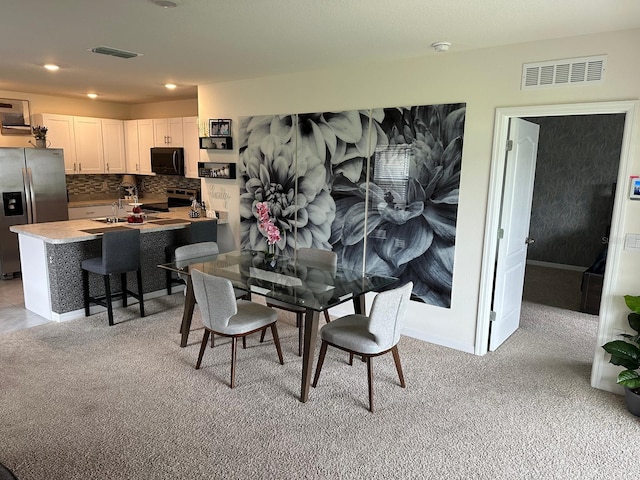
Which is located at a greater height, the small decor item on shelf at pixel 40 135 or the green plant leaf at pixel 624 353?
the small decor item on shelf at pixel 40 135

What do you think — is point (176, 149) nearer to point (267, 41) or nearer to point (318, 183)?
point (318, 183)

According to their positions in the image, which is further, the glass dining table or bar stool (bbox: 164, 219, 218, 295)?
bar stool (bbox: 164, 219, 218, 295)

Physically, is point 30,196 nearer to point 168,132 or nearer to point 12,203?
point 12,203

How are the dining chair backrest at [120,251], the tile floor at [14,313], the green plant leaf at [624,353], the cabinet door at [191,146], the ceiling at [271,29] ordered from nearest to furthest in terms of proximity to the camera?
the ceiling at [271,29] < the green plant leaf at [624,353] < the dining chair backrest at [120,251] < the tile floor at [14,313] < the cabinet door at [191,146]

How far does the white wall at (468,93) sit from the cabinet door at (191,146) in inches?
80.5

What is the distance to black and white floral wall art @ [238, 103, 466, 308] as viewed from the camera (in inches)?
150

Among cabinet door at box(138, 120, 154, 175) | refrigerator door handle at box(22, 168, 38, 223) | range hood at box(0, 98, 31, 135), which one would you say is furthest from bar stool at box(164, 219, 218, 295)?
range hood at box(0, 98, 31, 135)

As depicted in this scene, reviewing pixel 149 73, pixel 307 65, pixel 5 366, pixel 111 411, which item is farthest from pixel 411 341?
pixel 149 73

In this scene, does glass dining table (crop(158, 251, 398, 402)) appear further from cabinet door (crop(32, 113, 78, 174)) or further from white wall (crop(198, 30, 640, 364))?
cabinet door (crop(32, 113, 78, 174))

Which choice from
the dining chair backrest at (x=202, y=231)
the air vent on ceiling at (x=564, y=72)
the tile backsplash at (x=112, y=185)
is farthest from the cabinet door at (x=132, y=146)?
the air vent on ceiling at (x=564, y=72)

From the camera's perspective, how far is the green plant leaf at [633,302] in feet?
9.26

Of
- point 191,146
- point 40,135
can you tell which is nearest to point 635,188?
point 191,146

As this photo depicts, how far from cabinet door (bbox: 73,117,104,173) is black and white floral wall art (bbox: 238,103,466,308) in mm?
3264

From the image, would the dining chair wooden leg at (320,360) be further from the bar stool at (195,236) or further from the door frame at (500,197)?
the bar stool at (195,236)
